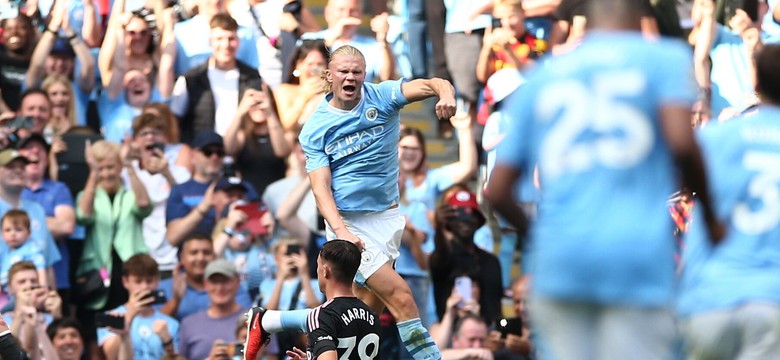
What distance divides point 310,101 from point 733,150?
8.01m

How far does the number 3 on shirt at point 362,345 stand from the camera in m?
9.21

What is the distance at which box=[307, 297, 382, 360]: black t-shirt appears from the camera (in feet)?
30.0

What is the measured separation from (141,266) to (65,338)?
3.01 feet

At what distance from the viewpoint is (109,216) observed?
13.9 meters

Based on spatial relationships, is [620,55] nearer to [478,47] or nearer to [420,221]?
[420,221]

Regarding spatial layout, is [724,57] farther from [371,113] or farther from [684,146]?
[684,146]

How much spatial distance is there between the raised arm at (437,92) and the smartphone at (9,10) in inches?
231

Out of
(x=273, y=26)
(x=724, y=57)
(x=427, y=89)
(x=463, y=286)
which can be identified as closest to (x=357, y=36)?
(x=273, y=26)

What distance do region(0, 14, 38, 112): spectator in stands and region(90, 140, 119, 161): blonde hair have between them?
1.01 m

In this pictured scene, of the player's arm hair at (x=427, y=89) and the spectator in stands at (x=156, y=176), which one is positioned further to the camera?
the spectator in stands at (x=156, y=176)

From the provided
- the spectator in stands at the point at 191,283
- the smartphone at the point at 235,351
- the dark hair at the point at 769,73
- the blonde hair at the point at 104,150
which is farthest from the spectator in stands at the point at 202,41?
the dark hair at the point at 769,73

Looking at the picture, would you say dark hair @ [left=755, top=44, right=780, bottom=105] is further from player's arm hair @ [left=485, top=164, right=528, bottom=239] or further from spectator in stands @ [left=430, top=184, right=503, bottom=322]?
spectator in stands @ [left=430, top=184, right=503, bottom=322]

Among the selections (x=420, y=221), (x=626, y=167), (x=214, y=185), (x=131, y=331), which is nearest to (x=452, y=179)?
(x=420, y=221)

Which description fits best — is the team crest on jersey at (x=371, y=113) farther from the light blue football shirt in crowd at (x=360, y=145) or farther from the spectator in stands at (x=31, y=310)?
the spectator in stands at (x=31, y=310)
